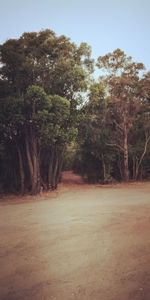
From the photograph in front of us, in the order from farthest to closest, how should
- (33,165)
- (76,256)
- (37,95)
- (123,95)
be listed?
1. (123,95)
2. (33,165)
3. (37,95)
4. (76,256)

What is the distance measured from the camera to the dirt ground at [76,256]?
487 centimetres

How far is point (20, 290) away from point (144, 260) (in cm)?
232

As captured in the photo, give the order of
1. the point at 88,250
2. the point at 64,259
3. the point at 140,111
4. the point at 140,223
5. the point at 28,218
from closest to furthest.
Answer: the point at 64,259, the point at 88,250, the point at 140,223, the point at 28,218, the point at 140,111

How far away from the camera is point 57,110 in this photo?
18250 millimetres

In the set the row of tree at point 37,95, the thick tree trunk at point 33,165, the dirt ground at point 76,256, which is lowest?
the dirt ground at point 76,256

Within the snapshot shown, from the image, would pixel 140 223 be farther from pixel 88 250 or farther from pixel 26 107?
pixel 26 107

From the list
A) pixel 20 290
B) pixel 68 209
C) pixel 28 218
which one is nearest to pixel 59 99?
pixel 68 209

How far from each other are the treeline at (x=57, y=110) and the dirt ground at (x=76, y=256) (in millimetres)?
8230

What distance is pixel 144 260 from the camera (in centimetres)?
595

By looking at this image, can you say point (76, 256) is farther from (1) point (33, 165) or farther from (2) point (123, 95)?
(2) point (123, 95)

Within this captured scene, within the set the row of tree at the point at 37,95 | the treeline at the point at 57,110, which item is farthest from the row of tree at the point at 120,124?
the row of tree at the point at 37,95

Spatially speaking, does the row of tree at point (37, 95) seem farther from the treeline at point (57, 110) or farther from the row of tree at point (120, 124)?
the row of tree at point (120, 124)

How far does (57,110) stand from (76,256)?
12595mm

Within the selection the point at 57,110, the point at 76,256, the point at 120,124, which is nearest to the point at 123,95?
the point at 120,124
